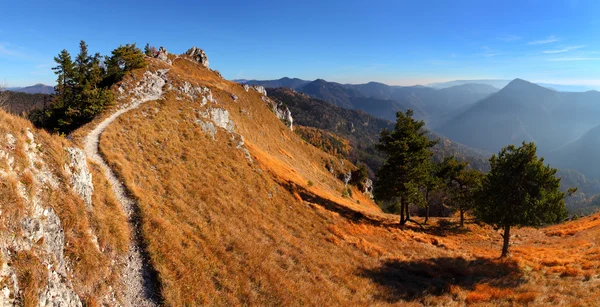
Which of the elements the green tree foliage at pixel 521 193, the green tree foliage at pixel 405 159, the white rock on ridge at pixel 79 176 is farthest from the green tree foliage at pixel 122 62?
the green tree foliage at pixel 521 193

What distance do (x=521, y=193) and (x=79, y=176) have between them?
31.1 metres

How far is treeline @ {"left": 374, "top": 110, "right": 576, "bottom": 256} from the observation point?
21.2m

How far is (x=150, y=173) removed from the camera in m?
19.4

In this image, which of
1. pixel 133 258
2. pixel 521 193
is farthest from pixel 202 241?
pixel 521 193

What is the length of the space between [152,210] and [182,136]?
16.8m

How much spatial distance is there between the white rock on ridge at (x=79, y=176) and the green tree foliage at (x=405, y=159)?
91.3 ft

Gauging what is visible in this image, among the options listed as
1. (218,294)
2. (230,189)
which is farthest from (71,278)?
(230,189)

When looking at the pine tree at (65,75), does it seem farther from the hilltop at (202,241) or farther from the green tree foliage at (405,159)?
the green tree foliage at (405,159)

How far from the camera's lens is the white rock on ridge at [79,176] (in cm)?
1200

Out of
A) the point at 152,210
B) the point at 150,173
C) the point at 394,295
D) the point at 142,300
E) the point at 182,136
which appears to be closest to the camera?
the point at 142,300

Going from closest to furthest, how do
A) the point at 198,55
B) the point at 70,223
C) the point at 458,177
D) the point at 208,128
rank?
the point at 70,223 < the point at 208,128 < the point at 458,177 < the point at 198,55

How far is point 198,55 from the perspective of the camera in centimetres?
12431

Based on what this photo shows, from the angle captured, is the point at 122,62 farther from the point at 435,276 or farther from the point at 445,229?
the point at 445,229

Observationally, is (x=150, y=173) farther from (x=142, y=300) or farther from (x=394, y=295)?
(x=394, y=295)
